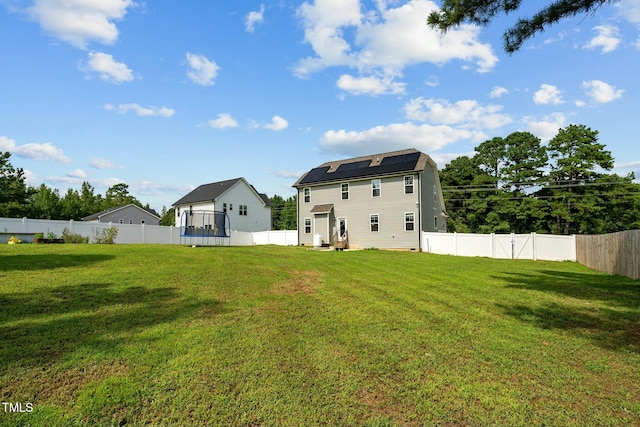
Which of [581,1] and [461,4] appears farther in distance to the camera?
[461,4]

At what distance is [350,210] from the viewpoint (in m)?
26.8

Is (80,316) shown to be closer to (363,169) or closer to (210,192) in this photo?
(363,169)

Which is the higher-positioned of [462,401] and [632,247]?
[632,247]

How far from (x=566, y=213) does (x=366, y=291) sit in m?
32.5

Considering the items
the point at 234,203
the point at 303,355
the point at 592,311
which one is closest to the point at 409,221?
the point at 592,311

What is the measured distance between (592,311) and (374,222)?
62.6 ft

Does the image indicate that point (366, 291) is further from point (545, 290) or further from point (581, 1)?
point (581, 1)

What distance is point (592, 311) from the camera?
21.3 ft

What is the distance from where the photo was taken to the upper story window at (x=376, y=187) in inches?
1003

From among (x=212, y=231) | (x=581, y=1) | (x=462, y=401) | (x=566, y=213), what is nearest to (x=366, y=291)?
(x=462, y=401)

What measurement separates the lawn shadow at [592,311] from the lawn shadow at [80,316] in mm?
5683

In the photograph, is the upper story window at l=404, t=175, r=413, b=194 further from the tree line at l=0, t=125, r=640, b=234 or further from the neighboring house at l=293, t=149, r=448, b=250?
the tree line at l=0, t=125, r=640, b=234

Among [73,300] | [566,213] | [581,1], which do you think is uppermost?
[581,1]

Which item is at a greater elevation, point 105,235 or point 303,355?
point 105,235
